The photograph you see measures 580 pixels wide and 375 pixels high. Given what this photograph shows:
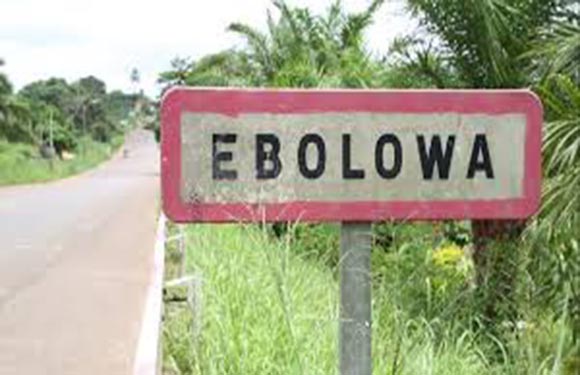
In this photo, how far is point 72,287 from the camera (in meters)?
11.7

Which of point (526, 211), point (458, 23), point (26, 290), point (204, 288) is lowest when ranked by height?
point (26, 290)

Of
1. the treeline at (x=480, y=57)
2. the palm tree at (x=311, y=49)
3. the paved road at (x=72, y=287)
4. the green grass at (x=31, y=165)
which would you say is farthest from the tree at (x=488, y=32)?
the green grass at (x=31, y=165)

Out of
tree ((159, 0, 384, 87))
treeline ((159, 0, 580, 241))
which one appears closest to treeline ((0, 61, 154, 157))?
tree ((159, 0, 384, 87))

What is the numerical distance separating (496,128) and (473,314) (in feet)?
17.0

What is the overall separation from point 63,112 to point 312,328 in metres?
90.2

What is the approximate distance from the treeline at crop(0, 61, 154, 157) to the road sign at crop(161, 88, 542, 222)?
41070 millimetres

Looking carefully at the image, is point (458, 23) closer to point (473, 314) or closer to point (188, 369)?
point (473, 314)

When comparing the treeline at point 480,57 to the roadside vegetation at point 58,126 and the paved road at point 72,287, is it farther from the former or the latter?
the roadside vegetation at point 58,126

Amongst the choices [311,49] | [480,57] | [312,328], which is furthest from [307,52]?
[312,328]

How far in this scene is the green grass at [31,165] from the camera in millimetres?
45156

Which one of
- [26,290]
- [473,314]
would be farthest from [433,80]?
[26,290]

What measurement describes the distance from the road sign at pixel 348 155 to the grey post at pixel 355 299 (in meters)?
0.07

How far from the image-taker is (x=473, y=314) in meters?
7.95

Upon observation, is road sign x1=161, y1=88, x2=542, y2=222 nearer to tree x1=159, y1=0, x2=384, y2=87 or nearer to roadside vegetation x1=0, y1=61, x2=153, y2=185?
tree x1=159, y1=0, x2=384, y2=87
